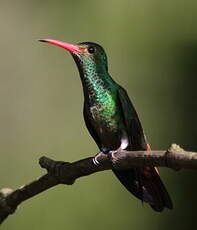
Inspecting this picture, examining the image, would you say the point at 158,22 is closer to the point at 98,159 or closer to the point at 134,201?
the point at 134,201

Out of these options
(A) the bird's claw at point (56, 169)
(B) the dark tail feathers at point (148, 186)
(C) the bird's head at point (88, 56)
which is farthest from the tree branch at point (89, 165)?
(C) the bird's head at point (88, 56)

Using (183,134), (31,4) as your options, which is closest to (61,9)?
(31,4)

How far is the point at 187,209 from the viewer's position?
217cm

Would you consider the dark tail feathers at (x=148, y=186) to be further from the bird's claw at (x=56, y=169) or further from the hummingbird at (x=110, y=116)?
the bird's claw at (x=56, y=169)

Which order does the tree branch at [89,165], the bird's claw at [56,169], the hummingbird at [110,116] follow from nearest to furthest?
1. the tree branch at [89,165]
2. the bird's claw at [56,169]
3. the hummingbird at [110,116]

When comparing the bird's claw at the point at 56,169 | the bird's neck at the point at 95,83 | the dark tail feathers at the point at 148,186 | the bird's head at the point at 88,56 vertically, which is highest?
the bird's head at the point at 88,56

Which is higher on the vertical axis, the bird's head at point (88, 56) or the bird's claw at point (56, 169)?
the bird's head at point (88, 56)

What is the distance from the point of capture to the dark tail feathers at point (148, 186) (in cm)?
117

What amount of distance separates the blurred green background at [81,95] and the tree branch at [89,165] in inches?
35.9

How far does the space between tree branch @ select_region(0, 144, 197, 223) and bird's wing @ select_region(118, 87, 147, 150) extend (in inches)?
3.8

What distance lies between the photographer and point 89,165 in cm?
107

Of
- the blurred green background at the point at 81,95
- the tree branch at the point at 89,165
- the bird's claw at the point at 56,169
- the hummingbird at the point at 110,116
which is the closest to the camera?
the tree branch at the point at 89,165

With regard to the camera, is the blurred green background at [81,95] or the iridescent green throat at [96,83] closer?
the iridescent green throat at [96,83]

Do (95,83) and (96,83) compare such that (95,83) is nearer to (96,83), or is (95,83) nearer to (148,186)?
(96,83)
